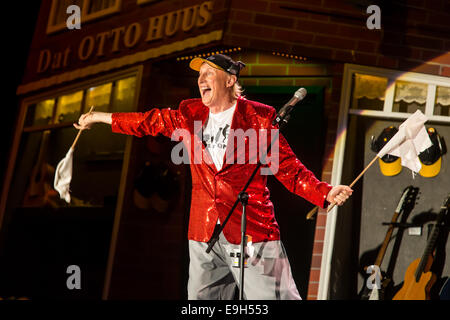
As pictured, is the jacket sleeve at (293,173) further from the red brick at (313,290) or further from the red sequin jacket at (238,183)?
the red brick at (313,290)

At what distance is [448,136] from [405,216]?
2.43 feet

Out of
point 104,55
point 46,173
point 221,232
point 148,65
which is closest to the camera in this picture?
point 221,232

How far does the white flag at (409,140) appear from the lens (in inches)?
142

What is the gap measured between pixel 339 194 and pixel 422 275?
178 centimetres

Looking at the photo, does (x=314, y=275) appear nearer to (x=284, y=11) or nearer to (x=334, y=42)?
(x=334, y=42)

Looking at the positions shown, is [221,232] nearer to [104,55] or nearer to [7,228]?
[104,55]

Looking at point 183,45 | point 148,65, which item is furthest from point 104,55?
point 183,45

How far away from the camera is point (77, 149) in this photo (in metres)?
6.04

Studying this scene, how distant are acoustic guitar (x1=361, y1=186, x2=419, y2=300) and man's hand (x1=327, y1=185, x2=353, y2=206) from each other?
1.63 m

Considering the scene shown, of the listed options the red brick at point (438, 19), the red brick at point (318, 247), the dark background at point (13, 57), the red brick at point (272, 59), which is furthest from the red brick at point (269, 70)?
the dark background at point (13, 57)

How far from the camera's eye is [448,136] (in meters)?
4.80

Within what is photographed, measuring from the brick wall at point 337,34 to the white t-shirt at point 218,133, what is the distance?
1409 millimetres

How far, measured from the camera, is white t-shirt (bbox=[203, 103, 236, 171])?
3564 mm

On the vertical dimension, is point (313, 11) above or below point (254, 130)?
above
